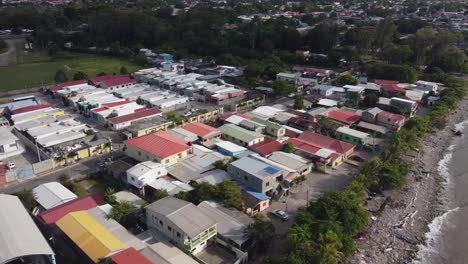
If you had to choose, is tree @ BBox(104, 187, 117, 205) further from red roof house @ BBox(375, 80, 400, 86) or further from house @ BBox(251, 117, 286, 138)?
red roof house @ BBox(375, 80, 400, 86)

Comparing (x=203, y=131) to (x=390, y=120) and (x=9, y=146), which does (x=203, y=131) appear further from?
(x=390, y=120)

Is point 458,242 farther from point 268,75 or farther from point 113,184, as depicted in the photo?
point 268,75

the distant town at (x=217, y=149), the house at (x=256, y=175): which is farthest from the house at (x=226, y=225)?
the house at (x=256, y=175)

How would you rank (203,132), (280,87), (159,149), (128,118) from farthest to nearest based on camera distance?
(280,87) < (128,118) < (203,132) < (159,149)

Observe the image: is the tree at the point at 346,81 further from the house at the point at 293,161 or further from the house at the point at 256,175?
the house at the point at 256,175

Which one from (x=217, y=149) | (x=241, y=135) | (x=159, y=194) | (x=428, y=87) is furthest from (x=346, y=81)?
(x=159, y=194)

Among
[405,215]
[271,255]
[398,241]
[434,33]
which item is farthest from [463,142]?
[434,33]
